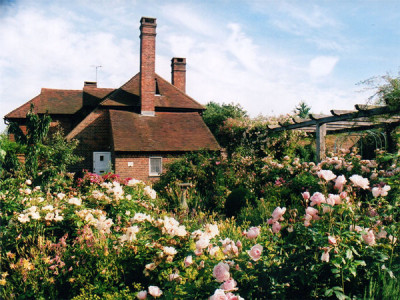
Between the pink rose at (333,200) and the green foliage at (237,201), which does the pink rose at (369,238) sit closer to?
the pink rose at (333,200)

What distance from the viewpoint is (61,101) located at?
28.3 meters

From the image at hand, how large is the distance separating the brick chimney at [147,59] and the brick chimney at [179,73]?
17.8 ft

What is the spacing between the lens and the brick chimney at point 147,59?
856 inches

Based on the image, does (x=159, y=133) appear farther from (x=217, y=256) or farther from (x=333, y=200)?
(x=333, y=200)

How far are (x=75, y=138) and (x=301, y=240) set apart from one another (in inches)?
818

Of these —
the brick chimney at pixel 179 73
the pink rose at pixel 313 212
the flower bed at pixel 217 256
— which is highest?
the brick chimney at pixel 179 73

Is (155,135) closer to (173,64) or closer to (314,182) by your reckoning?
(173,64)

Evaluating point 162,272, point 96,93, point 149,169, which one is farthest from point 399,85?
point 96,93

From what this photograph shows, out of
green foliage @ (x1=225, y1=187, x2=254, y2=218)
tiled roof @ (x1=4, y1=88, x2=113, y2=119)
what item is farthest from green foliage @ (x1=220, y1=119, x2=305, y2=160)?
tiled roof @ (x1=4, y1=88, x2=113, y2=119)

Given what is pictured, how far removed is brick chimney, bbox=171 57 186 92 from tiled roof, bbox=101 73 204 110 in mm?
1878

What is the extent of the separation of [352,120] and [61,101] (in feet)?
74.1

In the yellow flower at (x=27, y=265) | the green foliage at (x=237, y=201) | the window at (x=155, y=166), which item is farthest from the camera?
the window at (x=155, y=166)

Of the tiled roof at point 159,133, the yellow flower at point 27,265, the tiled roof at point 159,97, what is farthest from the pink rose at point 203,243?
the tiled roof at point 159,97

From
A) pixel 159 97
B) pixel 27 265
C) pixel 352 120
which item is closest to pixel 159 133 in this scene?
pixel 159 97
